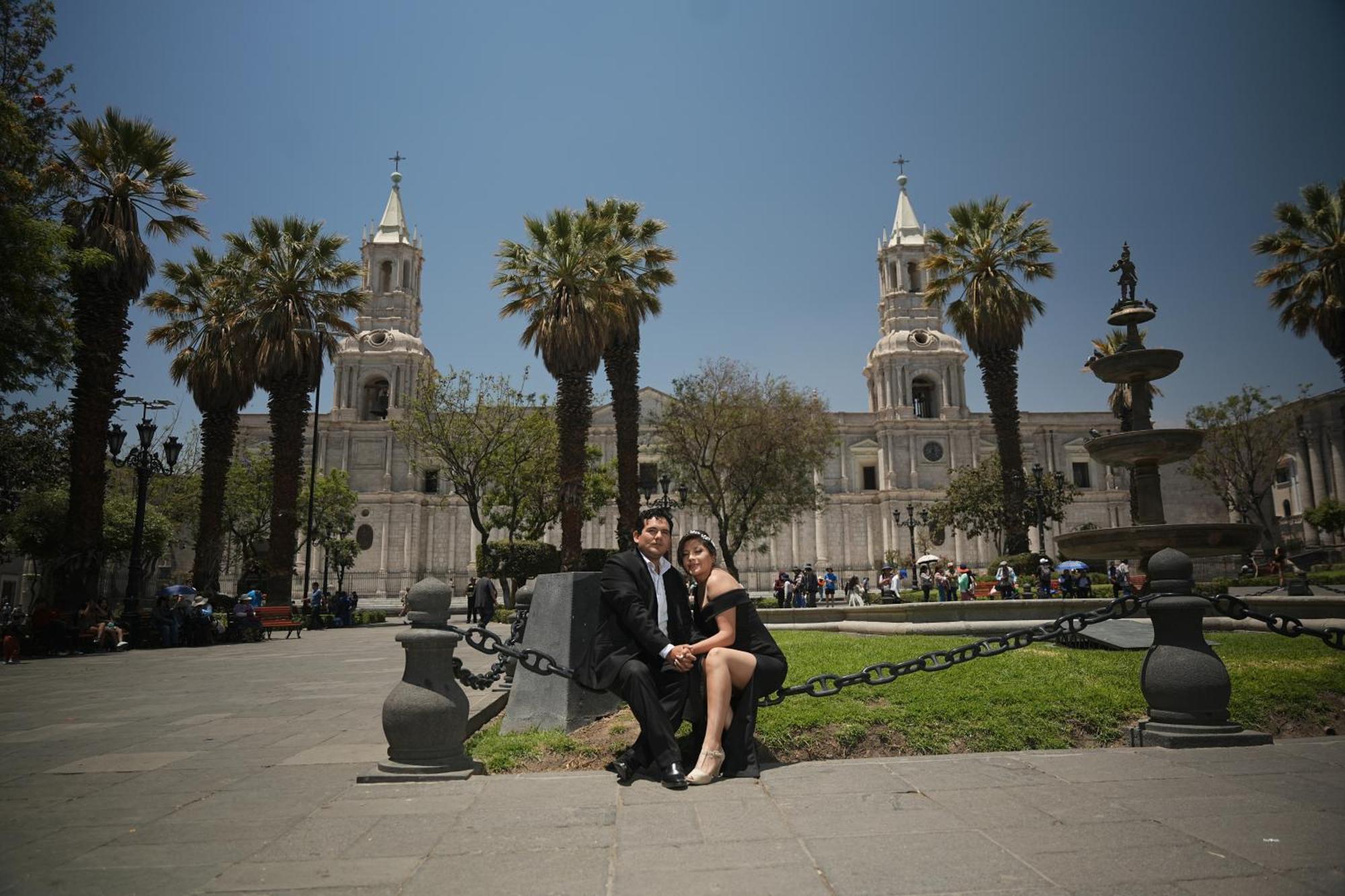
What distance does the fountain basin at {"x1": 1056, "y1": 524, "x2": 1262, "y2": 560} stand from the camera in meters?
9.56

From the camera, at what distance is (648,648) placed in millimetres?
4543

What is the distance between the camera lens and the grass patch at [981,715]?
5.00 metres

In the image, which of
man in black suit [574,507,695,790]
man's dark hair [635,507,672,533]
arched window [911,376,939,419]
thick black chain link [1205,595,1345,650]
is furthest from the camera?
arched window [911,376,939,419]

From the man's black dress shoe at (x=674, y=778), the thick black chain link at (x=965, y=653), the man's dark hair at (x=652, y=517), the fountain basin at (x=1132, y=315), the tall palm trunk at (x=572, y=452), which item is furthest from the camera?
the tall palm trunk at (x=572, y=452)

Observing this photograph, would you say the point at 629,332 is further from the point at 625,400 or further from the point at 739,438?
the point at 739,438

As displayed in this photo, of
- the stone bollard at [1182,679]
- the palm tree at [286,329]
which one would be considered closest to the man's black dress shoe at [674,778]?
the stone bollard at [1182,679]

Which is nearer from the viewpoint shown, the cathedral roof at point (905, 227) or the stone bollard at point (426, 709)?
the stone bollard at point (426, 709)

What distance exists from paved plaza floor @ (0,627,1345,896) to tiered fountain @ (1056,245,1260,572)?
540cm

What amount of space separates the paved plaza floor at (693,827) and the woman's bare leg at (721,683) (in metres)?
0.27

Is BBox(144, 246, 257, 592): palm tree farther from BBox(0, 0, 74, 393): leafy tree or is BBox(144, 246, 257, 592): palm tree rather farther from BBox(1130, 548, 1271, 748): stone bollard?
BBox(1130, 548, 1271, 748): stone bollard

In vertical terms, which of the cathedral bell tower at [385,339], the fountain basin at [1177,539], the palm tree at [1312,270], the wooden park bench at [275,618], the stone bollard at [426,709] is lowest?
the wooden park bench at [275,618]

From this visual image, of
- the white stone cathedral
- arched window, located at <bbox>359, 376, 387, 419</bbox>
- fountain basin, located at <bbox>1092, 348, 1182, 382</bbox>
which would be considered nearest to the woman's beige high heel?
fountain basin, located at <bbox>1092, 348, 1182, 382</bbox>

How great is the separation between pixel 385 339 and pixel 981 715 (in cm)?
5144

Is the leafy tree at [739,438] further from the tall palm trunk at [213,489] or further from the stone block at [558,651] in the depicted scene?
the stone block at [558,651]
